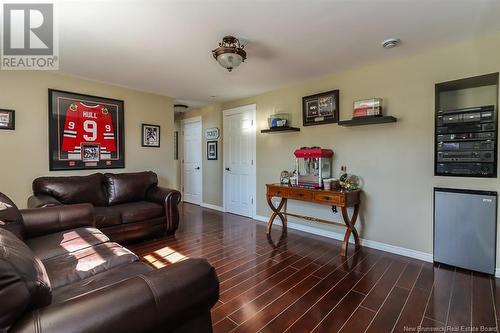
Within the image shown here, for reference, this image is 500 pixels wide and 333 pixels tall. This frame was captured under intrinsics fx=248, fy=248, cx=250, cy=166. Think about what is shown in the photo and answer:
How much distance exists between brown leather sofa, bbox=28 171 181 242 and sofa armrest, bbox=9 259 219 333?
7.81 ft

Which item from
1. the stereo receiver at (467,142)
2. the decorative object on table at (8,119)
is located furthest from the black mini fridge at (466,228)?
the decorative object on table at (8,119)

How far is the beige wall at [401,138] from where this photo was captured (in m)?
2.52

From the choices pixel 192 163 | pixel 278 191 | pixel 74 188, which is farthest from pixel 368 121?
pixel 192 163

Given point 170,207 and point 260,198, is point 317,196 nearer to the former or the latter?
point 260,198

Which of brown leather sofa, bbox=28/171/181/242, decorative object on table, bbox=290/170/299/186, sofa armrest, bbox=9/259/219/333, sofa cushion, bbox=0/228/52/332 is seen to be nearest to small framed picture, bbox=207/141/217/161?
brown leather sofa, bbox=28/171/181/242

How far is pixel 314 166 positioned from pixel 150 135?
2883 millimetres

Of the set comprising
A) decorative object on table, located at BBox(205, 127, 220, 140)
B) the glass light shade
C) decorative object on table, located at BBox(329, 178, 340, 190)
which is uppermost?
the glass light shade

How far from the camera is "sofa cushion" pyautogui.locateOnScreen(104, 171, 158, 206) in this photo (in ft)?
11.6

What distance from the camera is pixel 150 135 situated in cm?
441

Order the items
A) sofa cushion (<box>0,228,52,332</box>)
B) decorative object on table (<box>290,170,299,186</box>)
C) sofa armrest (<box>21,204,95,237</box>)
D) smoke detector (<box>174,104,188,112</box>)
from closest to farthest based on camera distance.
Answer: sofa cushion (<box>0,228,52,332</box>) → sofa armrest (<box>21,204,95,237</box>) → decorative object on table (<box>290,170,299,186</box>) → smoke detector (<box>174,104,188,112</box>)

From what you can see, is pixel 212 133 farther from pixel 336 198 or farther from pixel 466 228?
pixel 466 228

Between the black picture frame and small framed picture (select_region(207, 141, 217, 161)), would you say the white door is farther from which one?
the black picture frame

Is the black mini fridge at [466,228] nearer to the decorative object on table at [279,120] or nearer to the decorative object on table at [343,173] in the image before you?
the decorative object on table at [343,173]

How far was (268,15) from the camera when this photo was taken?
201 centimetres
